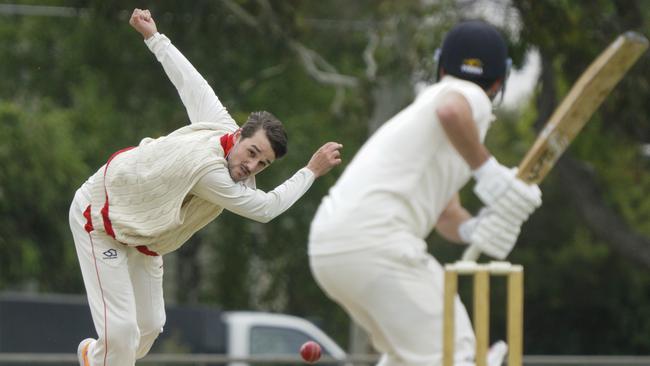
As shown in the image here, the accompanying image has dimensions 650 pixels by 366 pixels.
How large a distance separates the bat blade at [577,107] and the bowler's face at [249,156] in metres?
1.02

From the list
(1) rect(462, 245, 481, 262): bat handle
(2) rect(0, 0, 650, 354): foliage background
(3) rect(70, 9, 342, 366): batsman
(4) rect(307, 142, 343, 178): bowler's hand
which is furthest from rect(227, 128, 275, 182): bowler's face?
(2) rect(0, 0, 650, 354): foliage background

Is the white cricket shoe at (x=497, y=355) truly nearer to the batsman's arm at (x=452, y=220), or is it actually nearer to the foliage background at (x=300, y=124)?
the batsman's arm at (x=452, y=220)

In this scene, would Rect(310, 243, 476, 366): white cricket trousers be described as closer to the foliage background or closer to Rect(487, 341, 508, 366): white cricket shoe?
Rect(487, 341, 508, 366): white cricket shoe

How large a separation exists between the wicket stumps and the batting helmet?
844 mm

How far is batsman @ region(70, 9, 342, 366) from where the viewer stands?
5762 millimetres

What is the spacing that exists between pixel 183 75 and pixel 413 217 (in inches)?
43.3

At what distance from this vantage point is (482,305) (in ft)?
19.2

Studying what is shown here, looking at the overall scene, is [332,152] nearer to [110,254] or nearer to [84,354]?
[110,254]

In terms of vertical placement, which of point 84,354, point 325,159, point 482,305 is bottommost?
point 84,354

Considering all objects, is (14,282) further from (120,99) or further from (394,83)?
(394,83)

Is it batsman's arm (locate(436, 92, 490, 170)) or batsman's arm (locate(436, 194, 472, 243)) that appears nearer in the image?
batsman's arm (locate(436, 92, 490, 170))

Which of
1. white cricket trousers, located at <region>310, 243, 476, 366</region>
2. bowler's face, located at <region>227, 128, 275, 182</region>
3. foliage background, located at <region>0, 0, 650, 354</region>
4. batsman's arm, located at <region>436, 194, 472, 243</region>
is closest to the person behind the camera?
bowler's face, located at <region>227, 128, 275, 182</region>

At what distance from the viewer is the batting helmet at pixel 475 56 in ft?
20.4

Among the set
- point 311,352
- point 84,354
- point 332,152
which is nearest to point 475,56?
point 332,152
